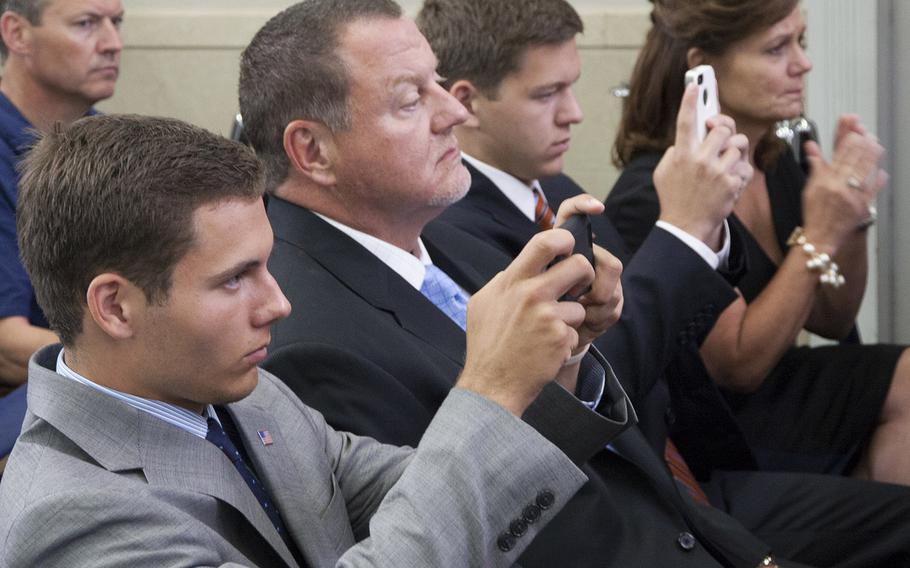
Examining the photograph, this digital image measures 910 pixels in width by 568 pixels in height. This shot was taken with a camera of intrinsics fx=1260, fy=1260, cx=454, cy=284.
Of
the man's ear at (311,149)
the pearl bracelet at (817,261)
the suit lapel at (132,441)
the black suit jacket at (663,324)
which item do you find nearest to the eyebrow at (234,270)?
the suit lapel at (132,441)

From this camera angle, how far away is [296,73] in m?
1.97

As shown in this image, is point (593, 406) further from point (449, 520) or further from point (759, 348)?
point (759, 348)

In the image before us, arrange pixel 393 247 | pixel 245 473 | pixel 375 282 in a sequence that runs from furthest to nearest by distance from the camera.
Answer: pixel 393 247, pixel 375 282, pixel 245 473

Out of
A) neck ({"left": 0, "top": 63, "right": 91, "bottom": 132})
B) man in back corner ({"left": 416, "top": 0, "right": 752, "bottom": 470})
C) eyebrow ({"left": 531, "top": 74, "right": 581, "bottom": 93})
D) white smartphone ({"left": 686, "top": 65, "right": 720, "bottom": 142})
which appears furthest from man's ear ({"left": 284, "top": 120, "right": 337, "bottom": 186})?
neck ({"left": 0, "top": 63, "right": 91, "bottom": 132})

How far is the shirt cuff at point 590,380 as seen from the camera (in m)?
1.60

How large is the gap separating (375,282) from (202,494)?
1.99 ft

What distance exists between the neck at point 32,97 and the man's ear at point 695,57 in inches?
59.5

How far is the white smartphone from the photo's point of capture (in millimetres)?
2244


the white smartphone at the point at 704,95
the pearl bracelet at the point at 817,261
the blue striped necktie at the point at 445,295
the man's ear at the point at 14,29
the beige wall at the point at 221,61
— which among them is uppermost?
the white smartphone at the point at 704,95

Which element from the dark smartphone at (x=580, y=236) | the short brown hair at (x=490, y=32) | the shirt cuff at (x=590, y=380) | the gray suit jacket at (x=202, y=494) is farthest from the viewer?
the short brown hair at (x=490, y=32)

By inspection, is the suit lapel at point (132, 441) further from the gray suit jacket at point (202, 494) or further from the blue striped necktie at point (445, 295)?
the blue striped necktie at point (445, 295)

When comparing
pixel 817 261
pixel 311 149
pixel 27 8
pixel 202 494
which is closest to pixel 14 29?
pixel 27 8

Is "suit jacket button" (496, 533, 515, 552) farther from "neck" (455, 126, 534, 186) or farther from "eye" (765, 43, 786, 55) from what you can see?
"eye" (765, 43, 786, 55)

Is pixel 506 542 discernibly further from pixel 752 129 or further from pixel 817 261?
pixel 752 129
